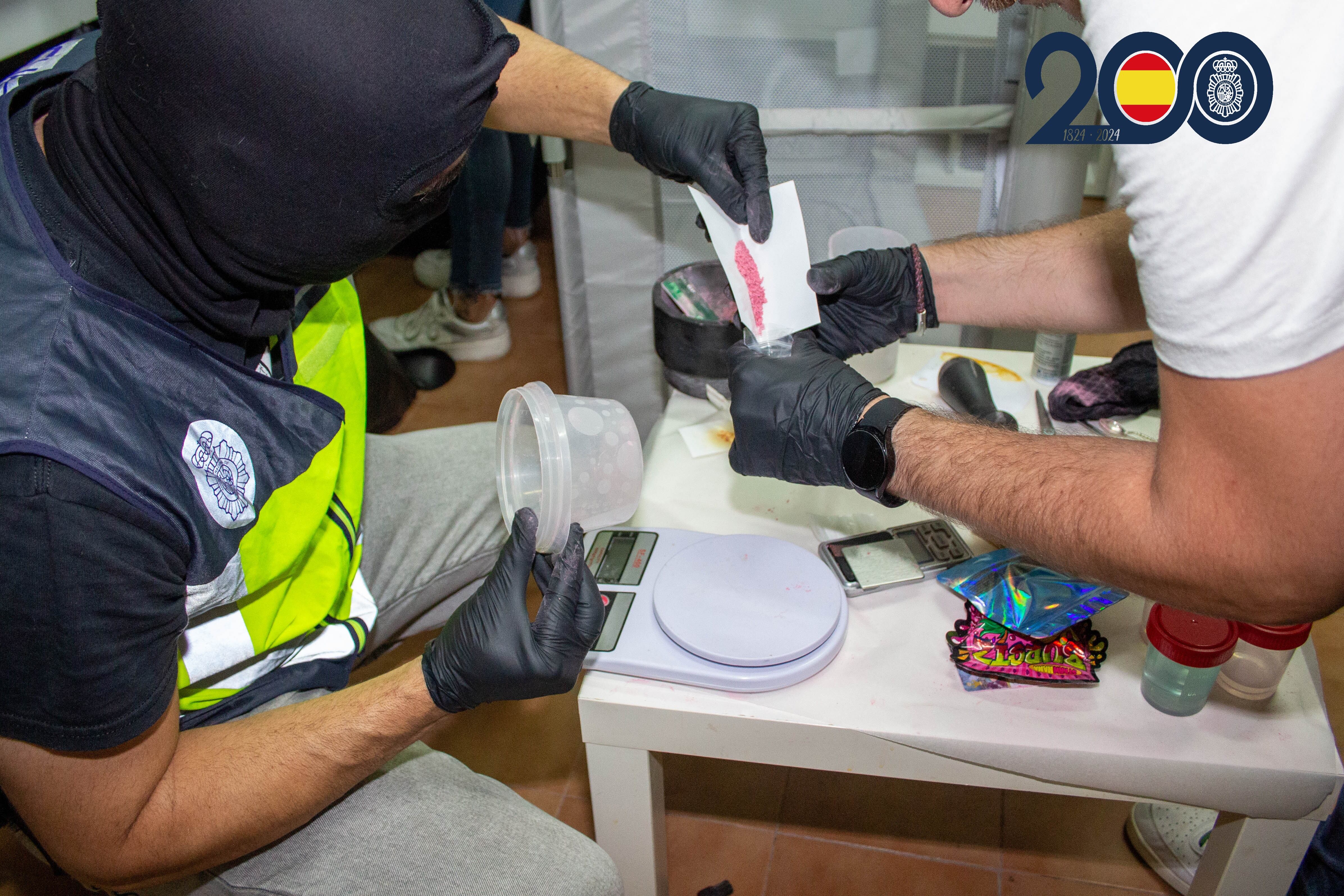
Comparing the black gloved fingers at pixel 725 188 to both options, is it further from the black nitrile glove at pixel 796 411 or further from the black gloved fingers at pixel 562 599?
the black gloved fingers at pixel 562 599

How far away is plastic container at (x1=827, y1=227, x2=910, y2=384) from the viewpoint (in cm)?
134

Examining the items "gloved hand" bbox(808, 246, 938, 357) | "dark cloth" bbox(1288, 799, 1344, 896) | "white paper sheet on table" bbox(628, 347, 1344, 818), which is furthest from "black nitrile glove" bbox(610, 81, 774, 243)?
"dark cloth" bbox(1288, 799, 1344, 896)

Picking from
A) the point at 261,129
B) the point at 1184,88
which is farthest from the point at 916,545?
the point at 261,129

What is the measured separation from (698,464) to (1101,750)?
605 mm

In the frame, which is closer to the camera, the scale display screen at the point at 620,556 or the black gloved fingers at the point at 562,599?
the black gloved fingers at the point at 562,599

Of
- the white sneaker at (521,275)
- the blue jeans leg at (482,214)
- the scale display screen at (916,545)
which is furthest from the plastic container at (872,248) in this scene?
the white sneaker at (521,275)

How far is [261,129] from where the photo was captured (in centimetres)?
76

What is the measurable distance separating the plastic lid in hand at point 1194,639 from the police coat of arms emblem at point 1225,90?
437 millimetres

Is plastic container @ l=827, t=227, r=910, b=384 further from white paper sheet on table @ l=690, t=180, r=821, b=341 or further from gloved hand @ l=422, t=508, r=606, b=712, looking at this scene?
gloved hand @ l=422, t=508, r=606, b=712

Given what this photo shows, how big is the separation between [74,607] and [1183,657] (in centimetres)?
98

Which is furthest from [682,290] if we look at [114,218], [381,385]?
[381,385]

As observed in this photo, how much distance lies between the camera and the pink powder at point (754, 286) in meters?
→ 1.08

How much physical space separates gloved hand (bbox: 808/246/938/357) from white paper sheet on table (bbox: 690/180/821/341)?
0.30 feet

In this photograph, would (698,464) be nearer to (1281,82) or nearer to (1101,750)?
(1101,750)
